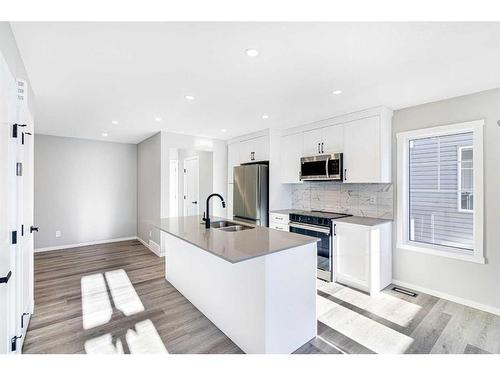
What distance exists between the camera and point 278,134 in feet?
14.6

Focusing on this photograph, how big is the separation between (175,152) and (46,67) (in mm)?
2823

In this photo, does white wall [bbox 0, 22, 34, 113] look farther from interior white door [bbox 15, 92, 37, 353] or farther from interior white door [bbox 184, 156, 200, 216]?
interior white door [bbox 184, 156, 200, 216]

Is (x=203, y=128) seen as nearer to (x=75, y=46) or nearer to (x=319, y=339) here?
(x=75, y=46)

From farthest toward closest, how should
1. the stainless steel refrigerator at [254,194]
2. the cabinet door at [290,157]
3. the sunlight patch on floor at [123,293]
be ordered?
the stainless steel refrigerator at [254,194] < the cabinet door at [290,157] < the sunlight patch on floor at [123,293]

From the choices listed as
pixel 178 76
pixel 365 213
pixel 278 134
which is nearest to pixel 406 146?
pixel 365 213

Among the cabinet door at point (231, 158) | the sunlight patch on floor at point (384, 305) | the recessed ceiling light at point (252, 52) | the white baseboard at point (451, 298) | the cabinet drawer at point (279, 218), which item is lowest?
the sunlight patch on floor at point (384, 305)

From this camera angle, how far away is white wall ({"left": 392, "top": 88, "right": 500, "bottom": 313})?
8.32 ft

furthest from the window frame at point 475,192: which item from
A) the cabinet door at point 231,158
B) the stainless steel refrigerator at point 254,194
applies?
the cabinet door at point 231,158

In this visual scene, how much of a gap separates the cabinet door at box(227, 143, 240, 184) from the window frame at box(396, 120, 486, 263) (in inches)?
115

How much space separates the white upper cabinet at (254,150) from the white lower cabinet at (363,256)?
187 cm

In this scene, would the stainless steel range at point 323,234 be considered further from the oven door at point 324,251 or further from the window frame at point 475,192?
the window frame at point 475,192

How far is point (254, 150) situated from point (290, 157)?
0.78 meters

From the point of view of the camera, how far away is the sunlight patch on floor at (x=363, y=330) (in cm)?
200

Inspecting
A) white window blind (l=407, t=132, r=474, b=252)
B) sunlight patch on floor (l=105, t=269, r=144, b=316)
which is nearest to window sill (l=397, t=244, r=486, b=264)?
white window blind (l=407, t=132, r=474, b=252)
